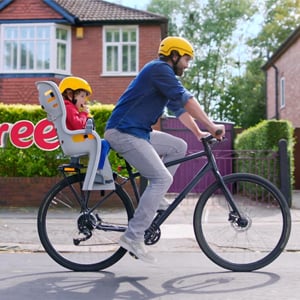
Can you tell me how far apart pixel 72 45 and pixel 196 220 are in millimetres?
15908

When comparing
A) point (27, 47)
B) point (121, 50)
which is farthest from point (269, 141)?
point (27, 47)

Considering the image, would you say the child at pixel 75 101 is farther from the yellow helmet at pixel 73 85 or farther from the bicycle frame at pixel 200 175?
the bicycle frame at pixel 200 175

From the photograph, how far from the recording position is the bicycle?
454cm

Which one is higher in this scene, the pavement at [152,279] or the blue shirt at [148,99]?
the blue shirt at [148,99]

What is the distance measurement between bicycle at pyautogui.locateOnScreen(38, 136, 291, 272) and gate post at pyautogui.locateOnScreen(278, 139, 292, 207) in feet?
21.2

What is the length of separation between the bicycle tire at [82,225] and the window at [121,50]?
15.1m

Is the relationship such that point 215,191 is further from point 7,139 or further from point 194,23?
point 194,23

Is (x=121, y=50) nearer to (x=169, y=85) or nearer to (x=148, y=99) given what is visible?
(x=148, y=99)

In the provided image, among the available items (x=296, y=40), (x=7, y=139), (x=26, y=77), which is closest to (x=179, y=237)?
(x=7, y=139)

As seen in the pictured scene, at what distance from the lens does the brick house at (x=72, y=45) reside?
754 inches

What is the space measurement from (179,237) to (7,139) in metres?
5.04

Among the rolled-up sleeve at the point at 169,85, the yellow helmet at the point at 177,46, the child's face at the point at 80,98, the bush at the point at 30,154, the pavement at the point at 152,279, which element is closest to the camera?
the pavement at the point at 152,279

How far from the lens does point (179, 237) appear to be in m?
6.71

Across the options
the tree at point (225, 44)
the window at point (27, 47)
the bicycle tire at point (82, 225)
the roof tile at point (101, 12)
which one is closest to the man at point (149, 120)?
the bicycle tire at point (82, 225)
